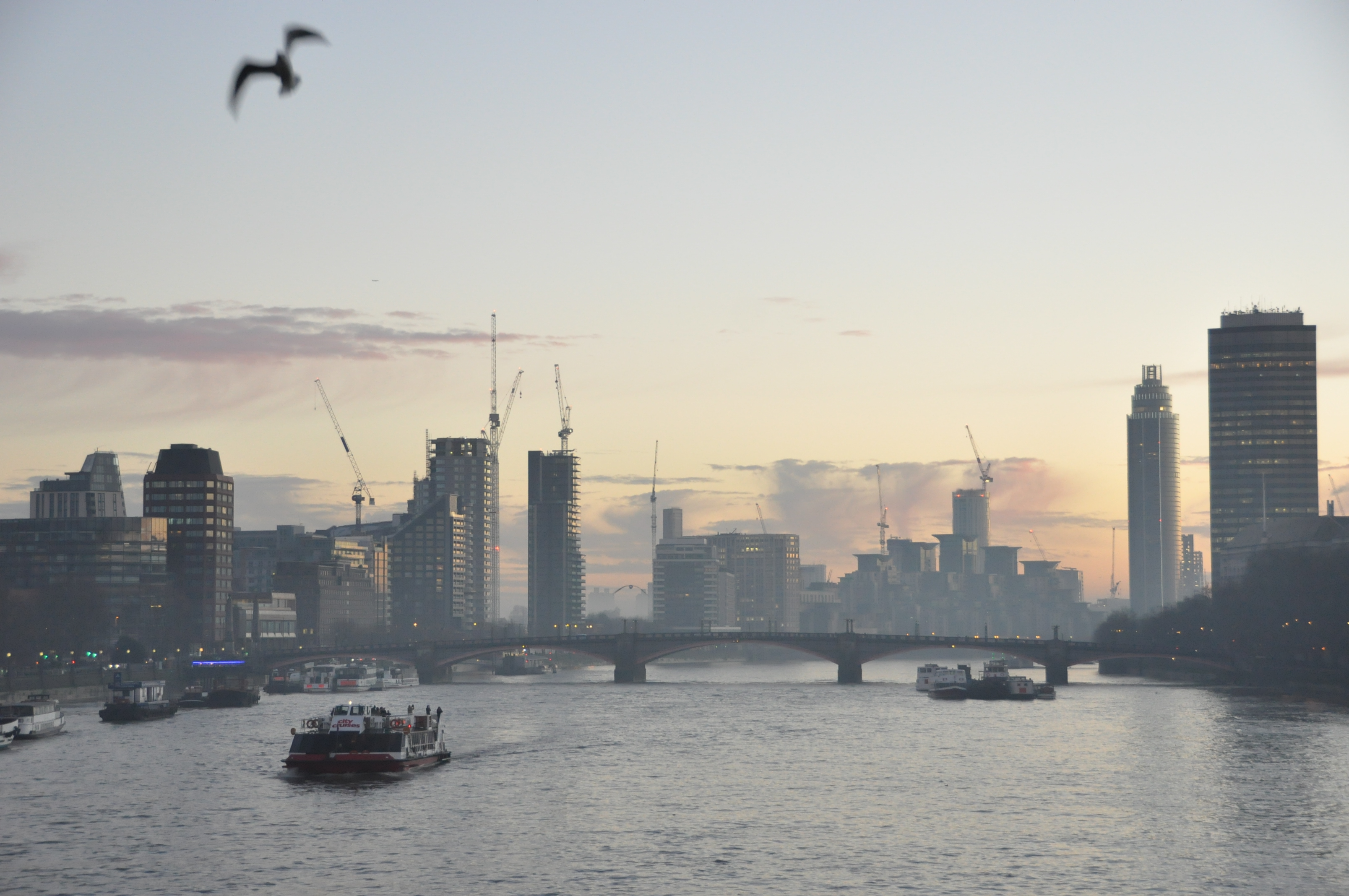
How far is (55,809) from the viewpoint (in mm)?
80562

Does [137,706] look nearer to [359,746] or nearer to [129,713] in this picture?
[129,713]


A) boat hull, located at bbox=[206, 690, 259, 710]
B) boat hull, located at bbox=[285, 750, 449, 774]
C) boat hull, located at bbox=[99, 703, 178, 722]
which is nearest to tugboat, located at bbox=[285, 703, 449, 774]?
boat hull, located at bbox=[285, 750, 449, 774]

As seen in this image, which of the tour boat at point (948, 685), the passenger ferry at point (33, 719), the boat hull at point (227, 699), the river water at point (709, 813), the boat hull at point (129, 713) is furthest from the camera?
the tour boat at point (948, 685)

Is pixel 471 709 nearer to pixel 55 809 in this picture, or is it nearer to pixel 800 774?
pixel 800 774

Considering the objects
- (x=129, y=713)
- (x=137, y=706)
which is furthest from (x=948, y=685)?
(x=129, y=713)

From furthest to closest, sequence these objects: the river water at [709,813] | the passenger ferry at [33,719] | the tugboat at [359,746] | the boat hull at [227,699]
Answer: the boat hull at [227,699] → the passenger ferry at [33,719] → the tugboat at [359,746] → the river water at [709,813]

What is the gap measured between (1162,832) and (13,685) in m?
129

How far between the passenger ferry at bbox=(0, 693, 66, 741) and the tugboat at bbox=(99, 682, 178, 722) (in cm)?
1150

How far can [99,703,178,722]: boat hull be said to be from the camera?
14262 centimetres

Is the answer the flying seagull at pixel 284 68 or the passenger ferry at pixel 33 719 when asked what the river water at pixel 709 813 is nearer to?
the passenger ferry at pixel 33 719

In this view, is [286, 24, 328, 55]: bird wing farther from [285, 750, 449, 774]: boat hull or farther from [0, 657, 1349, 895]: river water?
[285, 750, 449, 774]: boat hull

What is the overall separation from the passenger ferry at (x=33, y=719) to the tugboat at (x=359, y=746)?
101ft

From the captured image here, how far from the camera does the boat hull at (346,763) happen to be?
98188mm

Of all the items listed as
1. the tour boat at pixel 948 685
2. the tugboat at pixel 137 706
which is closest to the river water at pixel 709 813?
the tugboat at pixel 137 706
